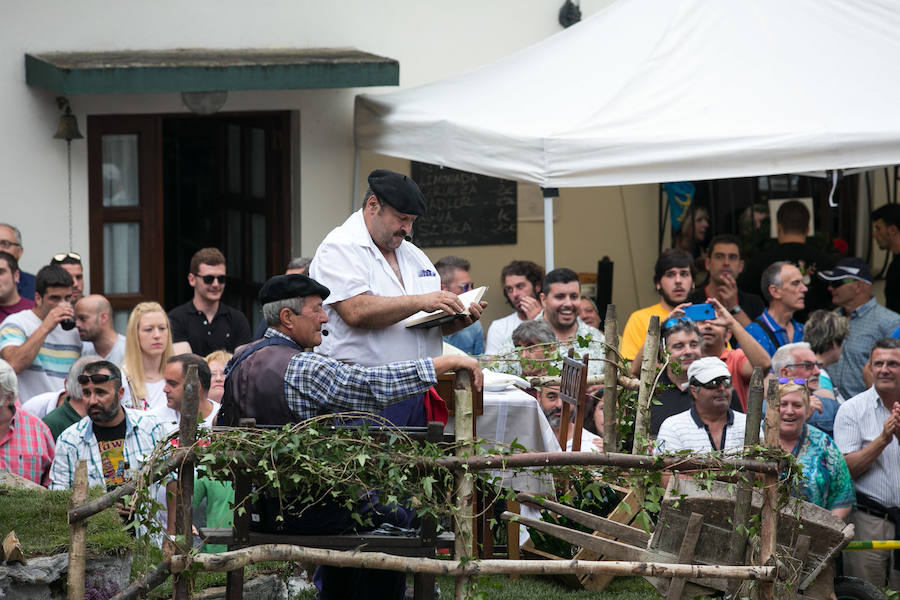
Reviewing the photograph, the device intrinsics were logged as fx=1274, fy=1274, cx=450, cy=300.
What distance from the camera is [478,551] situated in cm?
609

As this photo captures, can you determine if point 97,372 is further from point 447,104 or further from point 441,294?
point 447,104

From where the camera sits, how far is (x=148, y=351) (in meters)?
7.15

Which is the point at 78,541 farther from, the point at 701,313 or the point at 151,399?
the point at 701,313

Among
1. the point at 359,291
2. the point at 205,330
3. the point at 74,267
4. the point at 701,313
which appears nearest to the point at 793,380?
the point at 701,313

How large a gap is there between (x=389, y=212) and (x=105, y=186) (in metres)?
4.68

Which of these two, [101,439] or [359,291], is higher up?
[359,291]

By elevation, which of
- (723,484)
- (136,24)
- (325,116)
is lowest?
(723,484)

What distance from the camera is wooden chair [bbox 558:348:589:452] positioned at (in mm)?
5684

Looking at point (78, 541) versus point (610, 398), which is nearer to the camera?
point (78, 541)

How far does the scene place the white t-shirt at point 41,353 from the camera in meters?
7.23

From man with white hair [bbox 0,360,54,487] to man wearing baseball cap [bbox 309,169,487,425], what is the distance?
1814mm

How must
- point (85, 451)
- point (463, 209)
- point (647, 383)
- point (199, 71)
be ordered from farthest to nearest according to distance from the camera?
point (463, 209), point (199, 71), point (85, 451), point (647, 383)

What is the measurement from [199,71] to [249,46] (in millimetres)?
793

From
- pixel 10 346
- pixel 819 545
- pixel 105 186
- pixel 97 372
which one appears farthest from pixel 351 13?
pixel 819 545
